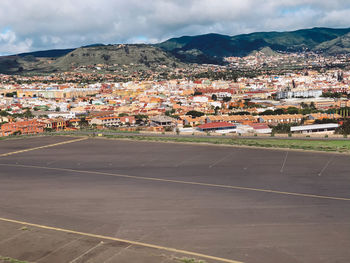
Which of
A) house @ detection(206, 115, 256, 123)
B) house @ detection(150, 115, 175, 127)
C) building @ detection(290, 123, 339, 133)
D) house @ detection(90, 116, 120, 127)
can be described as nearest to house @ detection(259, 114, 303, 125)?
house @ detection(206, 115, 256, 123)

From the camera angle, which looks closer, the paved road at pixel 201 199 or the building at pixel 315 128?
the paved road at pixel 201 199

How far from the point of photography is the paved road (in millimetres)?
13008

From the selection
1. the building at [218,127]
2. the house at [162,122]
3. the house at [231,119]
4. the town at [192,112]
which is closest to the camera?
the building at [218,127]

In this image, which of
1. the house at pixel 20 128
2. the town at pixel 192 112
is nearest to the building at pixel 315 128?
the town at pixel 192 112

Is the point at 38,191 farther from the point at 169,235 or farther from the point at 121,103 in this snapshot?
the point at 121,103

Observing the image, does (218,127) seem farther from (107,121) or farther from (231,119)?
(107,121)

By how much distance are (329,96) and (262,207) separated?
378ft

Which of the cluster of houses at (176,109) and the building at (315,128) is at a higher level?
the cluster of houses at (176,109)

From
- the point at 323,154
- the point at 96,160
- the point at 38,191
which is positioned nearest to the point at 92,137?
the point at 96,160

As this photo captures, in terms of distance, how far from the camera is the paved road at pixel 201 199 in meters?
13.0

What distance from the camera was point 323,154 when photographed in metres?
29.1

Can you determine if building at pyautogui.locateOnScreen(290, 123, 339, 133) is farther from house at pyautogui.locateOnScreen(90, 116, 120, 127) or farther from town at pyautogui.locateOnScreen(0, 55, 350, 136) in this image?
house at pyautogui.locateOnScreen(90, 116, 120, 127)

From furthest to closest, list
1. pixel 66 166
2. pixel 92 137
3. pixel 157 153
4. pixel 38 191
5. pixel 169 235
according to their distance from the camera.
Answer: pixel 92 137, pixel 157 153, pixel 66 166, pixel 38 191, pixel 169 235

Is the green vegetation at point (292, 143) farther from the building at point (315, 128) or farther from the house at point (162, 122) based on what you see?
the house at point (162, 122)
